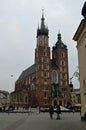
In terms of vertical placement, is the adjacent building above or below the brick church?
below

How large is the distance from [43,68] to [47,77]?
4433 millimetres

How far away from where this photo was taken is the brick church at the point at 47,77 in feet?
386

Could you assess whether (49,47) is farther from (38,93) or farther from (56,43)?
(38,93)

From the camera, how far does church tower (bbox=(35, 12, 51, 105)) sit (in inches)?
4590

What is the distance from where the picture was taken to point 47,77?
120438mm

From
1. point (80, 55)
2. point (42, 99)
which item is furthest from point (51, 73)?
point (80, 55)

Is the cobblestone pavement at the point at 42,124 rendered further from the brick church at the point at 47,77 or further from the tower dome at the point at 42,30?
the tower dome at the point at 42,30

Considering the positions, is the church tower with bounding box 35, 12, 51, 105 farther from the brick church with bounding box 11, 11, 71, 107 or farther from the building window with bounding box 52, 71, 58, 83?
the building window with bounding box 52, 71, 58, 83

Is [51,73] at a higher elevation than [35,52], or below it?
below

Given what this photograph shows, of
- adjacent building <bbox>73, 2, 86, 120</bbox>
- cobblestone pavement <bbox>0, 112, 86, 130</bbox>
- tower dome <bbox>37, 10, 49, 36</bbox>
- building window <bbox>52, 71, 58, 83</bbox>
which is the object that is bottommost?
cobblestone pavement <bbox>0, 112, 86, 130</bbox>

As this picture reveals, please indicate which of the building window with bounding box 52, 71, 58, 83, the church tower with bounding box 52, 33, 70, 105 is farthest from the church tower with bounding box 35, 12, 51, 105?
the church tower with bounding box 52, 33, 70, 105

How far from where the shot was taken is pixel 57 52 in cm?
12606

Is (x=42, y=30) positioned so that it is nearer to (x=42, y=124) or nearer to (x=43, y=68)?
(x=43, y=68)

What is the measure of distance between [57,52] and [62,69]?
8.46 metres
